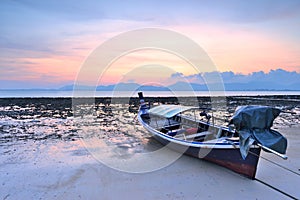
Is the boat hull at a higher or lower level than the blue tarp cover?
lower

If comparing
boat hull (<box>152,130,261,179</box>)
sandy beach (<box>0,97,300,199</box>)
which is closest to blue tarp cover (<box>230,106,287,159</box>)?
boat hull (<box>152,130,261,179</box>)

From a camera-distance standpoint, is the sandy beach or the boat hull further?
the boat hull

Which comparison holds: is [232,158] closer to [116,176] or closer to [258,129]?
[258,129]

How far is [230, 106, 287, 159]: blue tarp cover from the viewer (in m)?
5.41

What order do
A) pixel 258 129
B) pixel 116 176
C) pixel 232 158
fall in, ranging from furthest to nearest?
pixel 116 176 → pixel 232 158 → pixel 258 129

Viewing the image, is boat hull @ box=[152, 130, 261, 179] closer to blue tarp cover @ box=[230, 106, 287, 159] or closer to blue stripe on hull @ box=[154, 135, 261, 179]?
blue stripe on hull @ box=[154, 135, 261, 179]

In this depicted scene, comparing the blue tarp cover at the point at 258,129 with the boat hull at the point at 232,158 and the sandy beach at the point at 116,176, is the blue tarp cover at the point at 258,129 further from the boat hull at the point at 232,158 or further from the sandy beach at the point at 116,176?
the sandy beach at the point at 116,176

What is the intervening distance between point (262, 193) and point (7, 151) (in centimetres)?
883

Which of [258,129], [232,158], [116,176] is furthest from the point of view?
[116,176]

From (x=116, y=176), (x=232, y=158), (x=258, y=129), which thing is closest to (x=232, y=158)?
(x=232, y=158)

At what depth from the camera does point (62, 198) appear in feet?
17.2

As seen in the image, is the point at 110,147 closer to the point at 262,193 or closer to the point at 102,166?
the point at 102,166

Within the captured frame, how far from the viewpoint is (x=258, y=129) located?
570 cm

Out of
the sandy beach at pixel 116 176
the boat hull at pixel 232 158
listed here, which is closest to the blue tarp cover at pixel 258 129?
the boat hull at pixel 232 158
